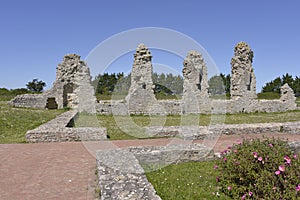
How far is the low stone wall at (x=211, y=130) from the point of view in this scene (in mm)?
10109

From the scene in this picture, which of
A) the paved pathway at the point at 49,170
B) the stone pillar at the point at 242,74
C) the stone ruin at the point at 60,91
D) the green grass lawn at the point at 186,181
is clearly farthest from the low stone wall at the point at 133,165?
the stone ruin at the point at 60,91

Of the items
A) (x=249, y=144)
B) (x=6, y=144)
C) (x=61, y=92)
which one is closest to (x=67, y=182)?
(x=249, y=144)

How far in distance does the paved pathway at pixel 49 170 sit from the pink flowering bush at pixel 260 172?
236 centimetres

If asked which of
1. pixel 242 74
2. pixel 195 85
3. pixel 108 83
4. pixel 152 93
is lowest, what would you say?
pixel 152 93

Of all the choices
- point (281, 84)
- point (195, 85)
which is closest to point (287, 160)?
point (195, 85)

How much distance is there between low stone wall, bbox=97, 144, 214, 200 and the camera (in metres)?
4.02

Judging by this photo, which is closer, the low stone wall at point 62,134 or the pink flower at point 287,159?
the pink flower at point 287,159

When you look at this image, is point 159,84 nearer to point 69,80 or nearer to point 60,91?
point 69,80

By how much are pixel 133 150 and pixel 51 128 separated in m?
3.86

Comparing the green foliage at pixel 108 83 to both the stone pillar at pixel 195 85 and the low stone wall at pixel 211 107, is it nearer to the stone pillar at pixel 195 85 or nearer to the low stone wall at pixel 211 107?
the stone pillar at pixel 195 85

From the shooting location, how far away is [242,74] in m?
21.3

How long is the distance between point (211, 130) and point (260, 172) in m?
6.00

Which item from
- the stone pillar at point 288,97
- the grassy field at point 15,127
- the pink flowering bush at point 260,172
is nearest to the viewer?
the pink flowering bush at point 260,172

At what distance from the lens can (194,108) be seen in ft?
65.5
